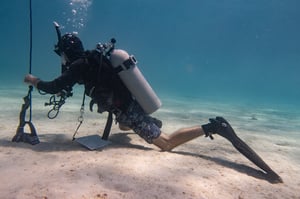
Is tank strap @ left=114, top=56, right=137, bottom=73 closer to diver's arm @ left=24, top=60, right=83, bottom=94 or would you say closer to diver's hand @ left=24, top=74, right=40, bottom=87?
diver's arm @ left=24, top=60, right=83, bottom=94

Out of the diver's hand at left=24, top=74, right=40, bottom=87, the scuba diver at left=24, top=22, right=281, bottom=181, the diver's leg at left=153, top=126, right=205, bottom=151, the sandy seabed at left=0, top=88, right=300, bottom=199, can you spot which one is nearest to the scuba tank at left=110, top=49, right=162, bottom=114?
the scuba diver at left=24, top=22, right=281, bottom=181

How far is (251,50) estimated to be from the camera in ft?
301

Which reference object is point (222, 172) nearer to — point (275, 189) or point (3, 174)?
point (275, 189)

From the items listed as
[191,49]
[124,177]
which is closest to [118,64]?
[124,177]

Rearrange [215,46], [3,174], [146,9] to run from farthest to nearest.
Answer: [215,46]
[146,9]
[3,174]

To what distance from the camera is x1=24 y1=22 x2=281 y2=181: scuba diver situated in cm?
479

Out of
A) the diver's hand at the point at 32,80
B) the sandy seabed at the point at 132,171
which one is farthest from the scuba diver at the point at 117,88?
the sandy seabed at the point at 132,171

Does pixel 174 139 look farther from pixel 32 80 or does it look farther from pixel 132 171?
pixel 32 80

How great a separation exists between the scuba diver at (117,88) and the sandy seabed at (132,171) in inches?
13.2

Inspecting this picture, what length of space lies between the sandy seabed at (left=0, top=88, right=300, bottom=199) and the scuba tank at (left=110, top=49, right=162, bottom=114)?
927 millimetres

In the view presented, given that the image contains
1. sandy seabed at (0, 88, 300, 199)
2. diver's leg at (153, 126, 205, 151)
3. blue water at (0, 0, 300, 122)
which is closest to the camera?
sandy seabed at (0, 88, 300, 199)

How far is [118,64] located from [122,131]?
2542 millimetres

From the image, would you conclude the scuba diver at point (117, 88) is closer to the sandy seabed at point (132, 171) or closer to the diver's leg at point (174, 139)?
the diver's leg at point (174, 139)

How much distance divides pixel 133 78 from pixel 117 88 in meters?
0.36
